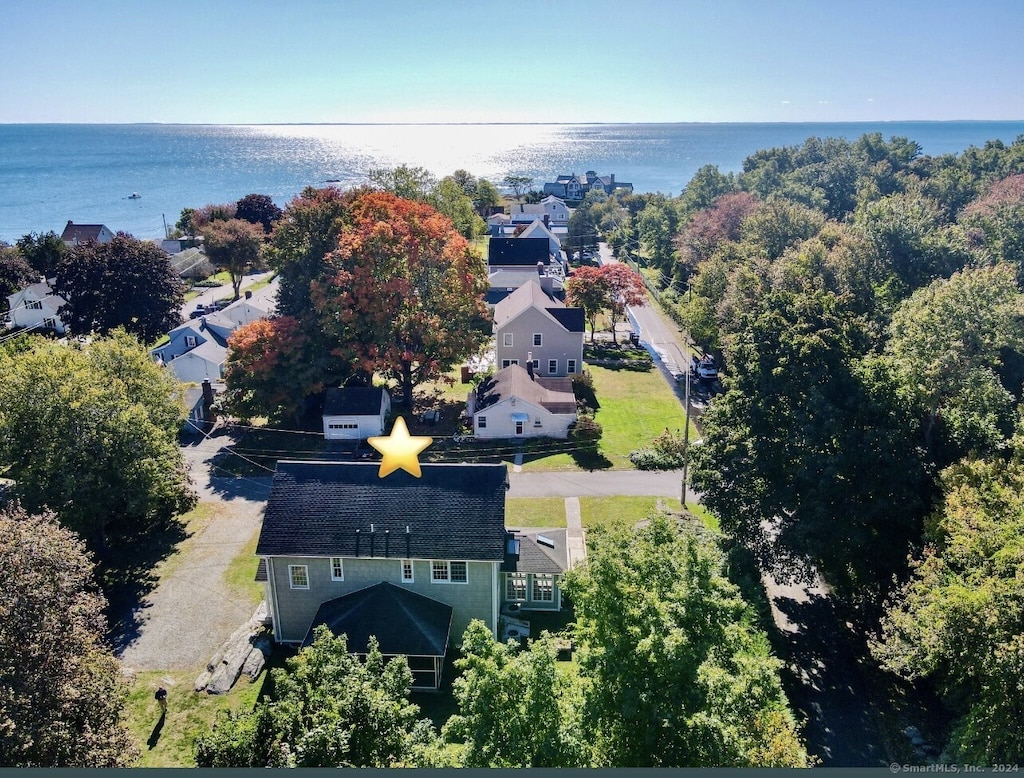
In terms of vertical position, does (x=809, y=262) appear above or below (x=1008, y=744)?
above

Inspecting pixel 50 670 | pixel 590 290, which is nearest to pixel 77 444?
pixel 50 670

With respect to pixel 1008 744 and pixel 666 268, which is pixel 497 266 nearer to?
pixel 666 268

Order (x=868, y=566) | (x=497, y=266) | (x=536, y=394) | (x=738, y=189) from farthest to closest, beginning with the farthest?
(x=738, y=189) < (x=497, y=266) < (x=536, y=394) < (x=868, y=566)

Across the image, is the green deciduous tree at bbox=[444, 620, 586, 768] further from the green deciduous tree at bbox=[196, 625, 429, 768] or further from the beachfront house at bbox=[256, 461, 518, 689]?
the beachfront house at bbox=[256, 461, 518, 689]

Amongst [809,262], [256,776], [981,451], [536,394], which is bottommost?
[536,394]

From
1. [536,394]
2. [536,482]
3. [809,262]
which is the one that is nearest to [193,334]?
[536,394]

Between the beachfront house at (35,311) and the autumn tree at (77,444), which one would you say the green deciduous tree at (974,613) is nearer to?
the autumn tree at (77,444)

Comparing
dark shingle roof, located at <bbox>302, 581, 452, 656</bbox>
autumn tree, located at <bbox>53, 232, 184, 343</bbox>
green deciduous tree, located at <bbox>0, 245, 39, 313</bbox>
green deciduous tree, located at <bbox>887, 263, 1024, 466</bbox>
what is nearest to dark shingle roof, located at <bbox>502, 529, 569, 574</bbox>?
dark shingle roof, located at <bbox>302, 581, 452, 656</bbox>
